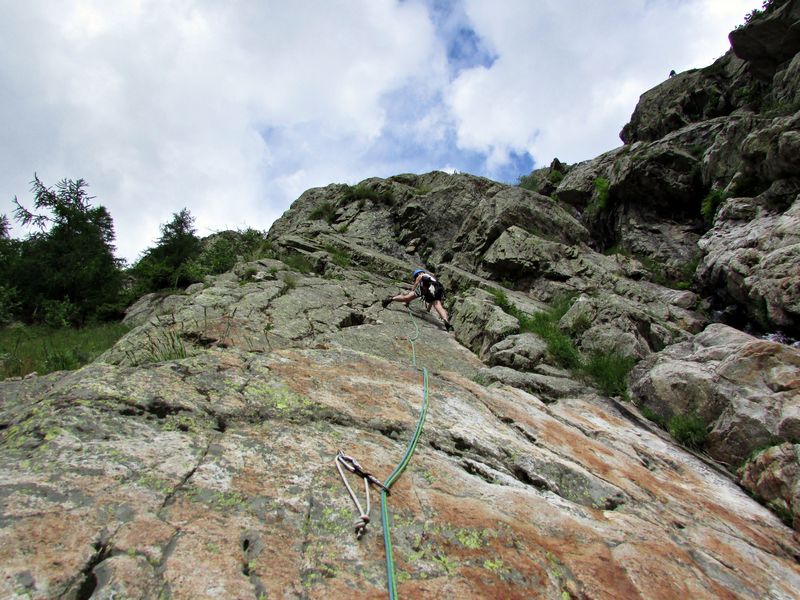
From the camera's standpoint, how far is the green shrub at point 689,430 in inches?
223

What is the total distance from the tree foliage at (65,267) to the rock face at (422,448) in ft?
24.8

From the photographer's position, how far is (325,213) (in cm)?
2156

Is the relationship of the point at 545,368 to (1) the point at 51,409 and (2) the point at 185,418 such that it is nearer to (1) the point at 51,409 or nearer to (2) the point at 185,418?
(2) the point at 185,418

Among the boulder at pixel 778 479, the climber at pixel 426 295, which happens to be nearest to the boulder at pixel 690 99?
the climber at pixel 426 295

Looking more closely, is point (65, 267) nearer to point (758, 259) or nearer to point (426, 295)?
point (426, 295)

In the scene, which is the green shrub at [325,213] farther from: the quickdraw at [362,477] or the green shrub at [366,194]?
the quickdraw at [362,477]

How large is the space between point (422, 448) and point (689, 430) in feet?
14.8

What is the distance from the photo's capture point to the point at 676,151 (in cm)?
1886

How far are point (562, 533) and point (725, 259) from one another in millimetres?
11802

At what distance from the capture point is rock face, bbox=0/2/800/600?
2.04 meters

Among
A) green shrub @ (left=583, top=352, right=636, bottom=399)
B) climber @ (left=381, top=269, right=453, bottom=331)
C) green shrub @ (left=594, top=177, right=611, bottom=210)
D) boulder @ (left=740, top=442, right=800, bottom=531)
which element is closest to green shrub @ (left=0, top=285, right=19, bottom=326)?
climber @ (left=381, top=269, right=453, bottom=331)

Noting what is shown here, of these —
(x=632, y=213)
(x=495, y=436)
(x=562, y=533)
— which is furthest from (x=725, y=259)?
(x=562, y=533)

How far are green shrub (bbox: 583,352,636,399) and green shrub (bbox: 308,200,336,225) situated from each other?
638 inches

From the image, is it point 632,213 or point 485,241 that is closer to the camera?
point 485,241
